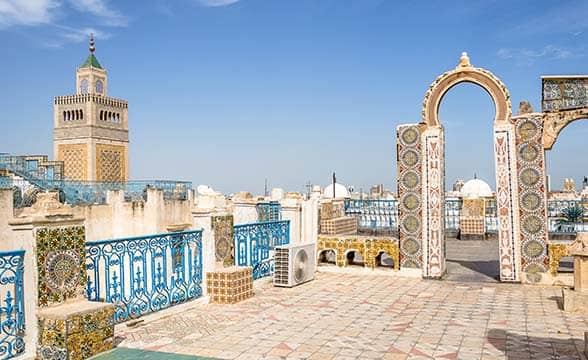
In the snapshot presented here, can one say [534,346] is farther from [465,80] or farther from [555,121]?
[465,80]

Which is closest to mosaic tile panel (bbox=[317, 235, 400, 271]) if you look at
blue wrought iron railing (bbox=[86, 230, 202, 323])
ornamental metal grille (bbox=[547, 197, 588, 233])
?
blue wrought iron railing (bbox=[86, 230, 202, 323])

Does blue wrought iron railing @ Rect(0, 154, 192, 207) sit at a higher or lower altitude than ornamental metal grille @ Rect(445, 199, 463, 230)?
higher

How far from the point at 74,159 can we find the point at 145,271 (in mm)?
40014

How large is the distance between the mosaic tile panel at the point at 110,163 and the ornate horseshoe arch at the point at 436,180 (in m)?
35.4

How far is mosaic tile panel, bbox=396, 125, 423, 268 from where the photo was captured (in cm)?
958

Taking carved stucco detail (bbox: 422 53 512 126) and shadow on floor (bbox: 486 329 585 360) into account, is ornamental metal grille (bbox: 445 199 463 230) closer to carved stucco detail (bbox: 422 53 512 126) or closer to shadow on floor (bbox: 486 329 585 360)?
carved stucco detail (bbox: 422 53 512 126)

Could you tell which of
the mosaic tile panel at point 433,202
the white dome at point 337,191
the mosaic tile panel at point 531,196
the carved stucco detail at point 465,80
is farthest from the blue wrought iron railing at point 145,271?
the white dome at point 337,191

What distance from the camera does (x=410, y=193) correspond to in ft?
31.6

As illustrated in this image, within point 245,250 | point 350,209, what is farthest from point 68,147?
point 245,250

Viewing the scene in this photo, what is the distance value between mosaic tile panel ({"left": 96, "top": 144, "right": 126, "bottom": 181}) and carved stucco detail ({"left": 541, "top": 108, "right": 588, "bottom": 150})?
1466 inches

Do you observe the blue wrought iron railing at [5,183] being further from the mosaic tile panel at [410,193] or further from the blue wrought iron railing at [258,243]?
the mosaic tile panel at [410,193]

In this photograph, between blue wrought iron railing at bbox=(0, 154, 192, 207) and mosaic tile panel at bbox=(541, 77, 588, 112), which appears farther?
blue wrought iron railing at bbox=(0, 154, 192, 207)

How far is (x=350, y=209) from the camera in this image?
49.6 ft

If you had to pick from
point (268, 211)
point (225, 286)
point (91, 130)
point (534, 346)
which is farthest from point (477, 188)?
point (91, 130)
